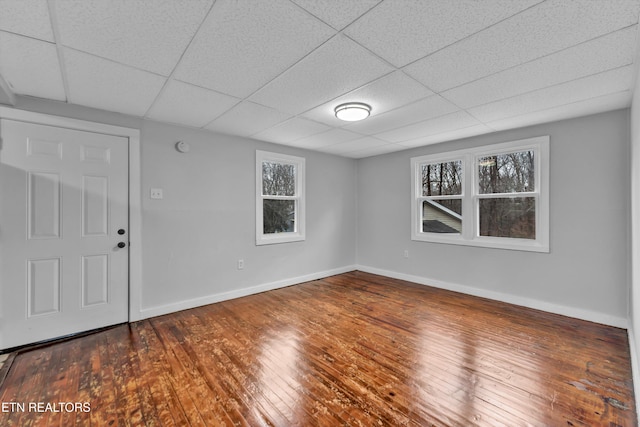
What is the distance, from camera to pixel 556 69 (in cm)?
206


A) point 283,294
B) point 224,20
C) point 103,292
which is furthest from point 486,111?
point 103,292

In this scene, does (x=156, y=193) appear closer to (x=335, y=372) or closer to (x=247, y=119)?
(x=247, y=119)

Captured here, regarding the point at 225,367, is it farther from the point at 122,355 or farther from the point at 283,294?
the point at 283,294

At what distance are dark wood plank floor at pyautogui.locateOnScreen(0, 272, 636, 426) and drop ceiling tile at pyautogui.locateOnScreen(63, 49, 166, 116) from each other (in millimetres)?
2310

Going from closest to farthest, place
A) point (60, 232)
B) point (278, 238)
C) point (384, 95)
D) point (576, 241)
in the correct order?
1. point (384, 95)
2. point (60, 232)
3. point (576, 241)
4. point (278, 238)

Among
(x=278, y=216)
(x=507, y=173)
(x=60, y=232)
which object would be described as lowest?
(x=60, y=232)

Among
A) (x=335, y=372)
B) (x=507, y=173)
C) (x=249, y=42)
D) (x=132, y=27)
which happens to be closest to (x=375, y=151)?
(x=507, y=173)

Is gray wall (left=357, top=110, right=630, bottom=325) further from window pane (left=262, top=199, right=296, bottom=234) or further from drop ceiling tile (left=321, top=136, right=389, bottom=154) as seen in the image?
window pane (left=262, top=199, right=296, bottom=234)

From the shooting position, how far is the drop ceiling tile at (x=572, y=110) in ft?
8.62

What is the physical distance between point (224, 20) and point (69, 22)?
0.87 metres

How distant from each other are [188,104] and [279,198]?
2.03 m

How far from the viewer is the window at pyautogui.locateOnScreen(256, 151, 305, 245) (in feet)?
13.8

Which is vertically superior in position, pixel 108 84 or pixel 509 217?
pixel 108 84

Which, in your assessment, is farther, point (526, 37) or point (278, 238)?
point (278, 238)
